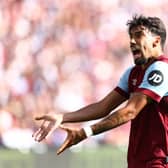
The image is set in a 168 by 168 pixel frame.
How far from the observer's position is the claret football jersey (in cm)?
544

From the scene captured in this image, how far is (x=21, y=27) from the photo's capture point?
38.7 ft

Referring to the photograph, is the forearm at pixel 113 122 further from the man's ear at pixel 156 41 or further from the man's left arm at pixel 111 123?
the man's ear at pixel 156 41

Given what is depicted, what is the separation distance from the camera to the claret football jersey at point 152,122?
5441mm

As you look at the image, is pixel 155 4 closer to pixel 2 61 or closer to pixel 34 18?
pixel 34 18

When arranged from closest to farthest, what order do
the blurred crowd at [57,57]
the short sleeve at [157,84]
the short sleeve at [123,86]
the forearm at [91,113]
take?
the short sleeve at [157,84]
the short sleeve at [123,86]
the forearm at [91,113]
the blurred crowd at [57,57]

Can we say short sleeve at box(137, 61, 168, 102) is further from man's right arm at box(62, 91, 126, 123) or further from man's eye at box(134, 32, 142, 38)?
man's right arm at box(62, 91, 126, 123)

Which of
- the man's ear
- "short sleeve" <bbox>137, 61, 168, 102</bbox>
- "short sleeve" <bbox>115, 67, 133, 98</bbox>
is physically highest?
the man's ear

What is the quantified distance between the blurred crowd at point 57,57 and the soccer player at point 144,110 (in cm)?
512

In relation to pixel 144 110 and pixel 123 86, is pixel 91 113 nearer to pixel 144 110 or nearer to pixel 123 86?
pixel 123 86

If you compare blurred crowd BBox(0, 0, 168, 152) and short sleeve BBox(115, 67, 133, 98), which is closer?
short sleeve BBox(115, 67, 133, 98)

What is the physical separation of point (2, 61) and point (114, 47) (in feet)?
5.82

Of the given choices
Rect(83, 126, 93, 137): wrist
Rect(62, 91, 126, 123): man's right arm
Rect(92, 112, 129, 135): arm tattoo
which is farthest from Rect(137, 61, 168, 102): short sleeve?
Rect(62, 91, 126, 123): man's right arm

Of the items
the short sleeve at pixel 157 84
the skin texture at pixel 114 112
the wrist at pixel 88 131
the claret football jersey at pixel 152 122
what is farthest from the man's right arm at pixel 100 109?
the wrist at pixel 88 131

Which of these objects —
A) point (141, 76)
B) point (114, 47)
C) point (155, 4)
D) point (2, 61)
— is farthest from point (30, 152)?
point (141, 76)
